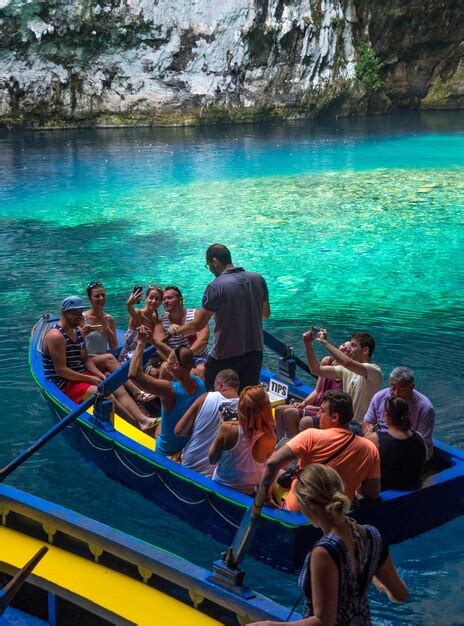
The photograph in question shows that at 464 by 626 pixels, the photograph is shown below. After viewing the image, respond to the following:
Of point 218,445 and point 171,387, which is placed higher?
point 171,387

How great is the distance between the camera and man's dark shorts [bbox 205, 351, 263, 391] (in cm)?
812

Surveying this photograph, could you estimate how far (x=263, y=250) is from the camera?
17375 mm

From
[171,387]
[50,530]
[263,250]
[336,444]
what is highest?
[336,444]

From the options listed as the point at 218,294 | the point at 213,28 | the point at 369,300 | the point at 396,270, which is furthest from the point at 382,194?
the point at 213,28

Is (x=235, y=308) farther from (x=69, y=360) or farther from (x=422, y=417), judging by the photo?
(x=69, y=360)

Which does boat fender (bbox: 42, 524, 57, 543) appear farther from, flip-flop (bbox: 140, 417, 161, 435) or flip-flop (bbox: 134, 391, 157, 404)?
flip-flop (bbox: 134, 391, 157, 404)

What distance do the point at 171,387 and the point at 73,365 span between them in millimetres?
2090

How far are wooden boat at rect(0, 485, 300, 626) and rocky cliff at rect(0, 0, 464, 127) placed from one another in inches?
1506

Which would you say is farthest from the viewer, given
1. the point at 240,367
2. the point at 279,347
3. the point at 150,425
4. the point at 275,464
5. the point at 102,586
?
the point at 279,347

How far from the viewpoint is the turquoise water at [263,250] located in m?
7.72

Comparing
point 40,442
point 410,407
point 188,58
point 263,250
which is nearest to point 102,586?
point 40,442

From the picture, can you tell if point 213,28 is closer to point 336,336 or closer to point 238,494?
point 336,336

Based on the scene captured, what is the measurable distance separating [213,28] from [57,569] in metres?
39.8

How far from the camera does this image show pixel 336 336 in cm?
1213
